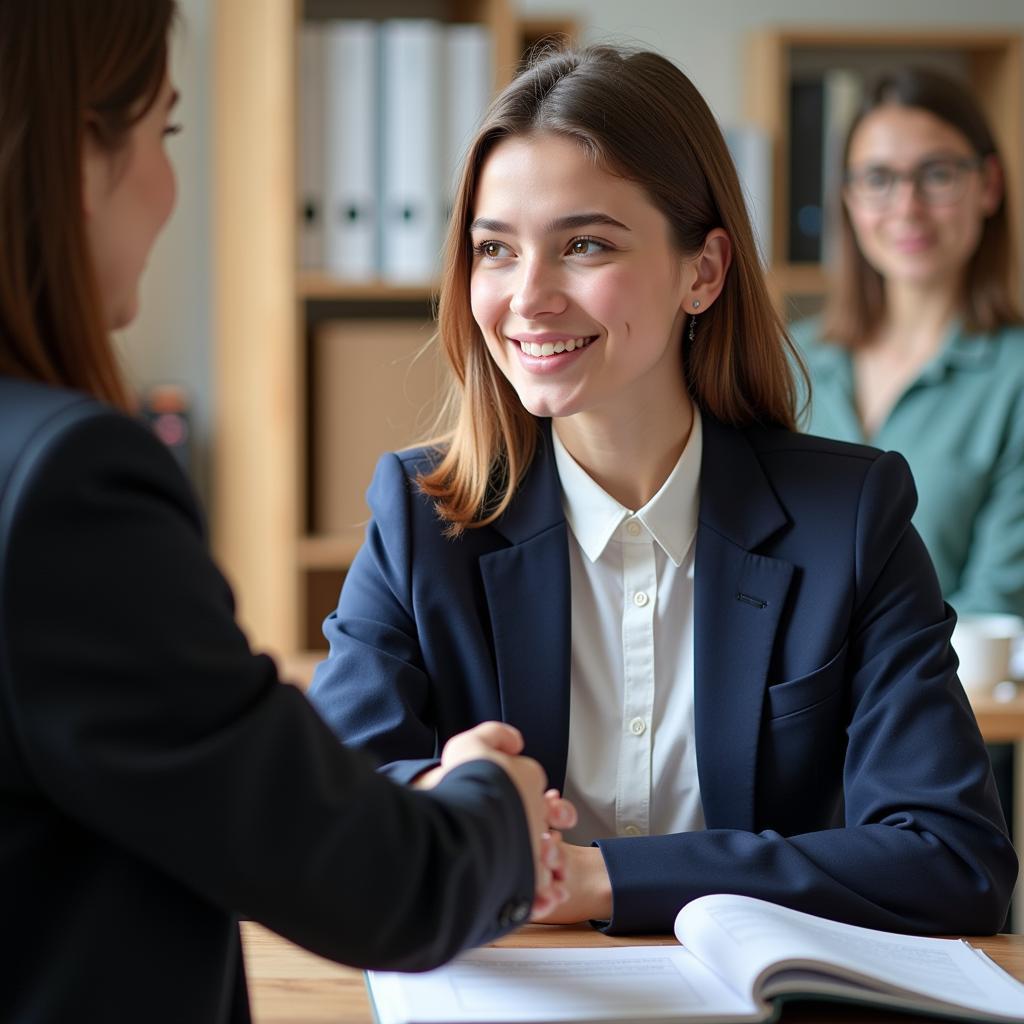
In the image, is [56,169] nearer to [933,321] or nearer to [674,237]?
[674,237]

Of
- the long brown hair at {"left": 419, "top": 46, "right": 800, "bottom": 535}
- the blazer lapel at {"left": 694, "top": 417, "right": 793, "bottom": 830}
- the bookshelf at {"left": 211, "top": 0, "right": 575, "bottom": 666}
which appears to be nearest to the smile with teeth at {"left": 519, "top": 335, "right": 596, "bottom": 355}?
the long brown hair at {"left": 419, "top": 46, "right": 800, "bottom": 535}

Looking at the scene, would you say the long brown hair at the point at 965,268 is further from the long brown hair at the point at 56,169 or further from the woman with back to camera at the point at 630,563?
the long brown hair at the point at 56,169

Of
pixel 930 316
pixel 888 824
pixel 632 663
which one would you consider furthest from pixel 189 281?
pixel 888 824

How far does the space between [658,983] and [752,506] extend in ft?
2.11

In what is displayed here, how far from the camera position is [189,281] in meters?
3.18

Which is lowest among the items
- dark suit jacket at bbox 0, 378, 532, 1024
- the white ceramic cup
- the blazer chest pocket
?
the white ceramic cup

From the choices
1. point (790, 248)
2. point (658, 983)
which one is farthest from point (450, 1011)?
point (790, 248)

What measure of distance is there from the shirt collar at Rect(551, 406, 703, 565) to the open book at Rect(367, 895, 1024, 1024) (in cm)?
50

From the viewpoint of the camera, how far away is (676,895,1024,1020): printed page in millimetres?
1044

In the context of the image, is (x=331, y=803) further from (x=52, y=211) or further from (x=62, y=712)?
(x=52, y=211)

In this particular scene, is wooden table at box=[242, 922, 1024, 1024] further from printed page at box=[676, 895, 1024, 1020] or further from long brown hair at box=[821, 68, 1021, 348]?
long brown hair at box=[821, 68, 1021, 348]

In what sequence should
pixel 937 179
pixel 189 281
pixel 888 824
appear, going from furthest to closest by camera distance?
pixel 189 281 < pixel 937 179 < pixel 888 824

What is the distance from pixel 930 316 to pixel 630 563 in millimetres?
1661

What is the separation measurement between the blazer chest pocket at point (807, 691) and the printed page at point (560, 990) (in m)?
0.38
